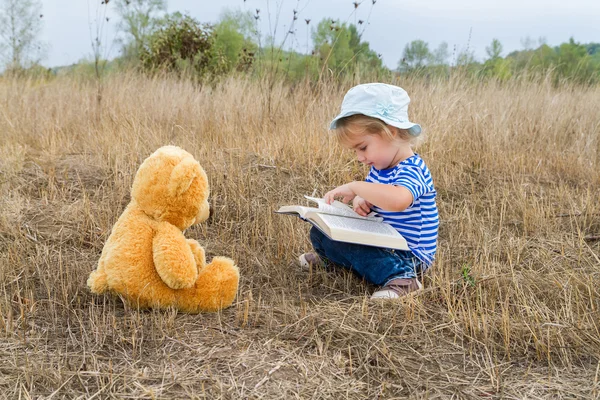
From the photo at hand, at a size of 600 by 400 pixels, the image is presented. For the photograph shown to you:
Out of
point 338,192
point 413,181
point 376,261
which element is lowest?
point 376,261

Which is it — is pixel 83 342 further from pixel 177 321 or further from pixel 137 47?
pixel 137 47

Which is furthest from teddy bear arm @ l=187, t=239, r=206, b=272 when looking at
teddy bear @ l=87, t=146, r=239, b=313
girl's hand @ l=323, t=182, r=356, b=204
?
girl's hand @ l=323, t=182, r=356, b=204

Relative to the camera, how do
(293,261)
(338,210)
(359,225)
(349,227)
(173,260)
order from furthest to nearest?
(293,261) < (338,210) < (359,225) < (349,227) < (173,260)

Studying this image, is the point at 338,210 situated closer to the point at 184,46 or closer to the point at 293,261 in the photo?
the point at 293,261

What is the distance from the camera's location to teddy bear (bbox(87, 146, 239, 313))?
7.94 ft

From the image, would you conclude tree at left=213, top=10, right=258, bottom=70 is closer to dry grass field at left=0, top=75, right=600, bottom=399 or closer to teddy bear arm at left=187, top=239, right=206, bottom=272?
dry grass field at left=0, top=75, right=600, bottom=399

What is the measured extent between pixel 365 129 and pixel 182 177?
1000 mm

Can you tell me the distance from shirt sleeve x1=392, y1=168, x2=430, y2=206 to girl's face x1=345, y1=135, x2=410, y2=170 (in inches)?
4.4

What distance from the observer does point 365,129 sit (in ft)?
9.32

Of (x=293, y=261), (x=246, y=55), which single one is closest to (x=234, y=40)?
(x=246, y=55)

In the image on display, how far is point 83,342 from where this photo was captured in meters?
2.28

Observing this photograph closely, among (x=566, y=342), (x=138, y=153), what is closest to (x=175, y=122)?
(x=138, y=153)

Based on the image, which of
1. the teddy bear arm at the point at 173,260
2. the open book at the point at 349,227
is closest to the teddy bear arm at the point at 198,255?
the teddy bear arm at the point at 173,260

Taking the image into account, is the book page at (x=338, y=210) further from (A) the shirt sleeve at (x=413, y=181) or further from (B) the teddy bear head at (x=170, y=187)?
(B) the teddy bear head at (x=170, y=187)
